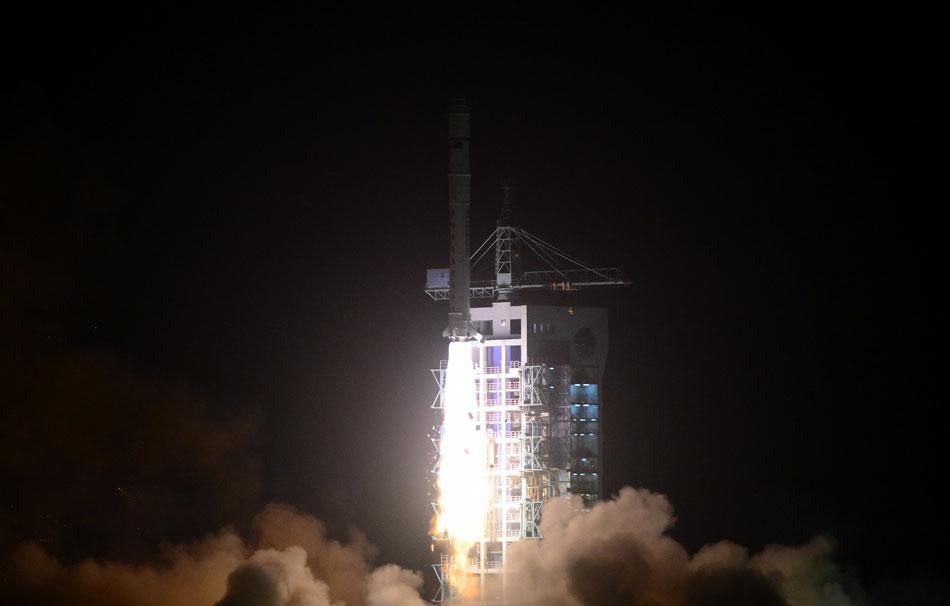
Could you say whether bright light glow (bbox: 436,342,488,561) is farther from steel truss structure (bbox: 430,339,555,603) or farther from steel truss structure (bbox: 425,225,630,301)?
steel truss structure (bbox: 425,225,630,301)

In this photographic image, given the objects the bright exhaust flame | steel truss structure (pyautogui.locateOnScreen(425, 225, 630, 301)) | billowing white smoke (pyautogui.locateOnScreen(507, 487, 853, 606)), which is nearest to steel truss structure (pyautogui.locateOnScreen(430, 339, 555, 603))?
the bright exhaust flame

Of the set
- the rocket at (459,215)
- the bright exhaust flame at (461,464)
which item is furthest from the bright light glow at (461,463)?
the rocket at (459,215)

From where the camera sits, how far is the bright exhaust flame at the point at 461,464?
138ft

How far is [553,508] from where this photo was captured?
4328 centimetres

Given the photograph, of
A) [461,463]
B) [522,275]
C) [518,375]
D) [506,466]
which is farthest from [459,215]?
[506,466]

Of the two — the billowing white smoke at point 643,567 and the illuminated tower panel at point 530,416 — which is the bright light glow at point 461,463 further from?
the billowing white smoke at point 643,567

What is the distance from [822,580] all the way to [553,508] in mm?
7967

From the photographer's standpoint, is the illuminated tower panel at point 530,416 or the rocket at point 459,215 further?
the illuminated tower panel at point 530,416

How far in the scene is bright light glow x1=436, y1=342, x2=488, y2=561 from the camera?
1654 inches

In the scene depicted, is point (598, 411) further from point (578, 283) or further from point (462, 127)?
point (462, 127)

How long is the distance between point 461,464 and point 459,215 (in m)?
6.79

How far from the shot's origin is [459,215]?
1630 inches

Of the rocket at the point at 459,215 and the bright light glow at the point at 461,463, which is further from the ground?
the rocket at the point at 459,215

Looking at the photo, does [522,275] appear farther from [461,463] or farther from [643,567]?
[643,567]
